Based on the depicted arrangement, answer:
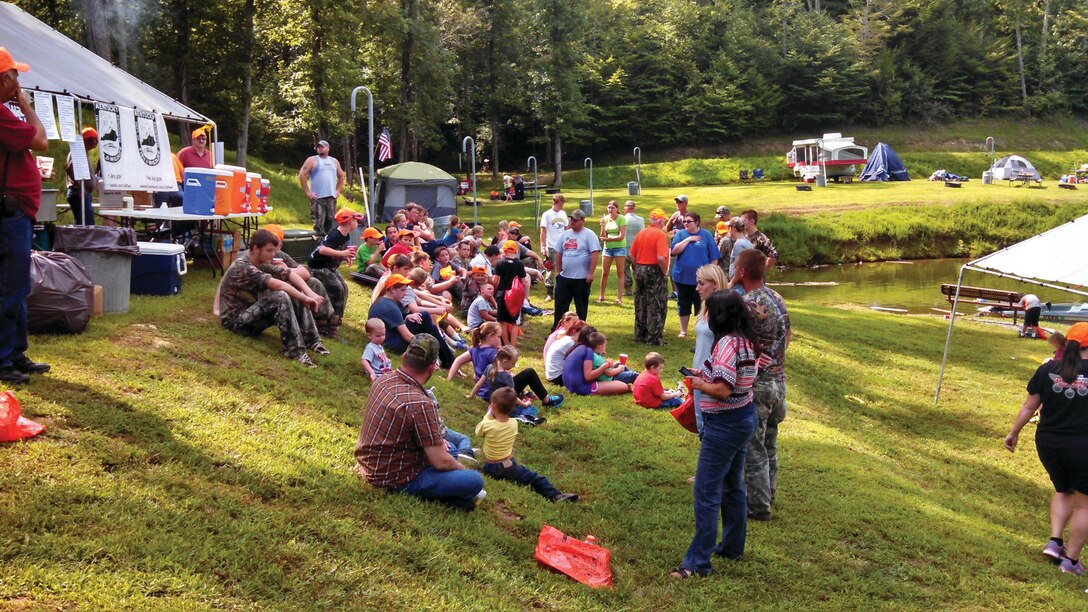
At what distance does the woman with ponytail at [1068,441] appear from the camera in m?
6.51

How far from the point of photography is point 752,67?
60031 millimetres

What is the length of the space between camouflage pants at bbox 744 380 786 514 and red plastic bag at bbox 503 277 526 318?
4.67 m

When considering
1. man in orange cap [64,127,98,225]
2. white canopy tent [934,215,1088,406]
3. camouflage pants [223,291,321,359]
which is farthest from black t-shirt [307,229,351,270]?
white canopy tent [934,215,1088,406]

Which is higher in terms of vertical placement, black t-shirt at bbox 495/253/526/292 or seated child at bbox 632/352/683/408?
black t-shirt at bbox 495/253/526/292

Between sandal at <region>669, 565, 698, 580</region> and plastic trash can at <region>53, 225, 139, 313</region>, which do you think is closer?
sandal at <region>669, 565, 698, 580</region>

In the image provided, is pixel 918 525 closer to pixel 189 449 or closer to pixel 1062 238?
pixel 189 449

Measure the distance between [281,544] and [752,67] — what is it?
59.9m

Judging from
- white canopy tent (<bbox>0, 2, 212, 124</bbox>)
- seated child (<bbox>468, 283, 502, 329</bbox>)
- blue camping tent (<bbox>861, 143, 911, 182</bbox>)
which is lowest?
seated child (<bbox>468, 283, 502, 329</bbox>)

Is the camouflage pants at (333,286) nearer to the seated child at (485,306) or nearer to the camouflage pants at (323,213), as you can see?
the seated child at (485,306)

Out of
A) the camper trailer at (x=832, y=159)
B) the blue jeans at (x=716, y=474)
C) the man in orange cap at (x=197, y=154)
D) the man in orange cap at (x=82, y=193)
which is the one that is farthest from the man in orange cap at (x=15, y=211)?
the camper trailer at (x=832, y=159)

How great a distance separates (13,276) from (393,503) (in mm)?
2843

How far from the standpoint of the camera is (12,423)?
5105mm

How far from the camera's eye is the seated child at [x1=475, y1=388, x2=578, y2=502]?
260 inches

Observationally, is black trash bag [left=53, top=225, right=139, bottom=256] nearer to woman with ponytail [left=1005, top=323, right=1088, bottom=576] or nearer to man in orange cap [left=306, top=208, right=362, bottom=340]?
man in orange cap [left=306, top=208, right=362, bottom=340]
